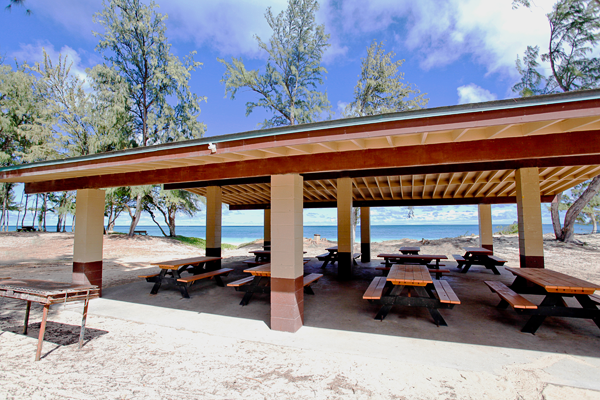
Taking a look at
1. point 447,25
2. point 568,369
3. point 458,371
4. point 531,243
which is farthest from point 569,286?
point 447,25

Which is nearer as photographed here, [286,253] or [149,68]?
[286,253]

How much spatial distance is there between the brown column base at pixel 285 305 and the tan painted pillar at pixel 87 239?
14.8 feet

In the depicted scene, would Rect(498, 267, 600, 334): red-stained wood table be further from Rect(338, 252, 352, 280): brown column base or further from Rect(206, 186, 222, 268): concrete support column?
Rect(206, 186, 222, 268): concrete support column

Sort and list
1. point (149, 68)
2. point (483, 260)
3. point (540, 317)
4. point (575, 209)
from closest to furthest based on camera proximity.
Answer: point (540, 317), point (483, 260), point (575, 209), point (149, 68)

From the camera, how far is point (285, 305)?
165 inches

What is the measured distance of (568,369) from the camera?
2947 mm

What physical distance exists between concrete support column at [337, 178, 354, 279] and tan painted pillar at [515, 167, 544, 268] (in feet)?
14.0

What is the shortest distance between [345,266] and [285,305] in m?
4.89

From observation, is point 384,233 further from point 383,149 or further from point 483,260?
point 383,149

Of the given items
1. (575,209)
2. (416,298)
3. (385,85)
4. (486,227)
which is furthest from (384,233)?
(416,298)

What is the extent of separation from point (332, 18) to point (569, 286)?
818 inches

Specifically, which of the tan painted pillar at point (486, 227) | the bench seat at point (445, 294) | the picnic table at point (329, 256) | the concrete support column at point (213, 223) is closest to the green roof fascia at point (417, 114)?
the bench seat at point (445, 294)

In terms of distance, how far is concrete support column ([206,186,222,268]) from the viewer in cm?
923

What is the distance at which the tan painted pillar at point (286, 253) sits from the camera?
164 inches
